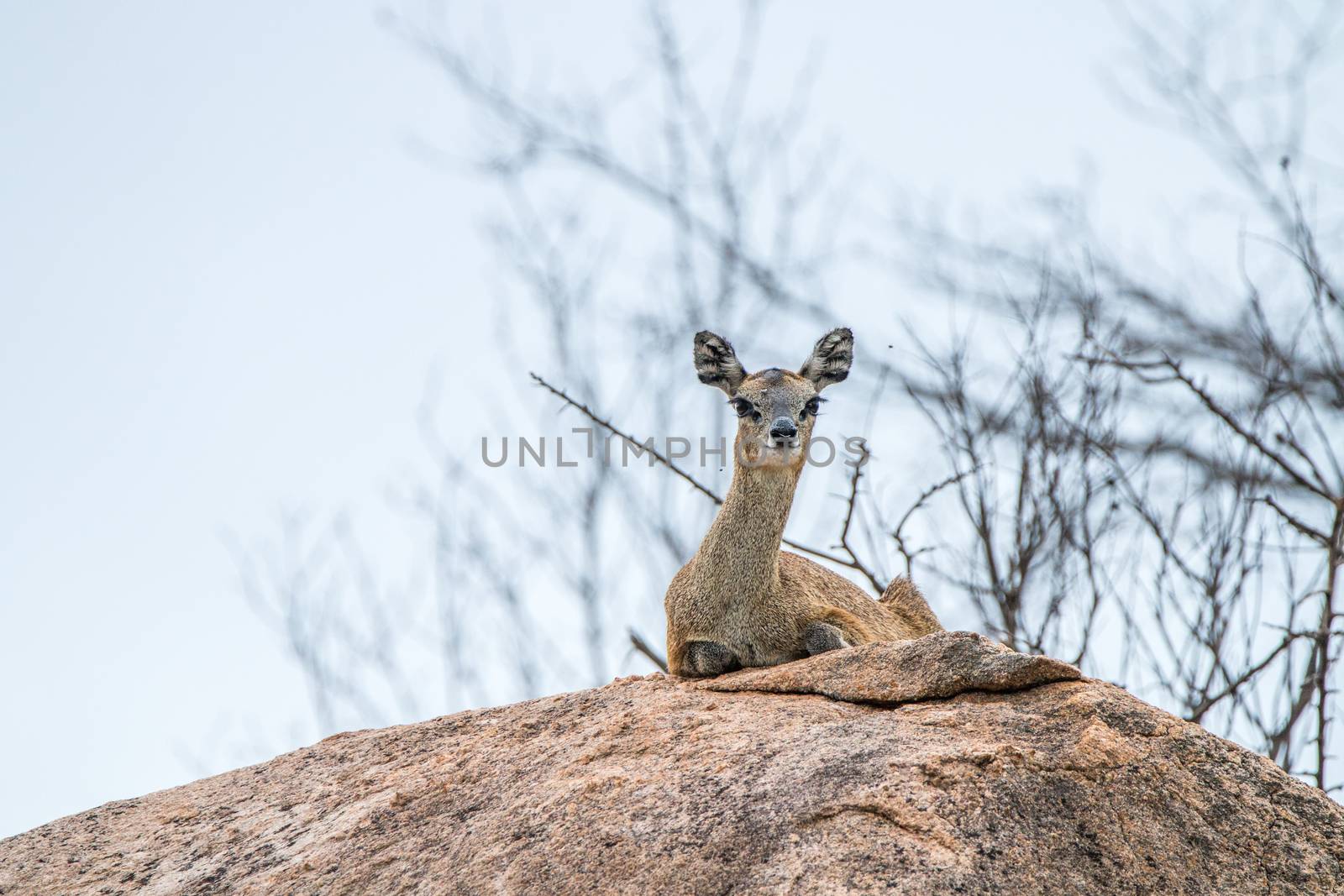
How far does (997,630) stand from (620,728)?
432cm

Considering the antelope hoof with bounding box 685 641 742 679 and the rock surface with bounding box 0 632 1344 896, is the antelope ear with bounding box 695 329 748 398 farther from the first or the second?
the rock surface with bounding box 0 632 1344 896

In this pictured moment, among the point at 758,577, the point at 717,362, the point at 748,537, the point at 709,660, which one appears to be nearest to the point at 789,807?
the point at 709,660

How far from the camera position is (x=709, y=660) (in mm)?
7555

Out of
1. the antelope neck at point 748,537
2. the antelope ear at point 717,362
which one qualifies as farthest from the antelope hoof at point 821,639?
the antelope ear at point 717,362

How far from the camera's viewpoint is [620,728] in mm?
6367

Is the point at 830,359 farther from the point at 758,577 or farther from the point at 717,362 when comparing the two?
the point at 758,577

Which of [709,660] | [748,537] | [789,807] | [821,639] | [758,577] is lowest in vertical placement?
[789,807]

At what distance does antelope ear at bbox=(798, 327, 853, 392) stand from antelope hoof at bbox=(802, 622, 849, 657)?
167cm

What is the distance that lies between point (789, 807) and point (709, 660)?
2.37 metres

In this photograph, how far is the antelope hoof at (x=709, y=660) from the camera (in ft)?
24.8

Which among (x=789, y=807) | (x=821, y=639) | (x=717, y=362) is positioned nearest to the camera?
(x=789, y=807)

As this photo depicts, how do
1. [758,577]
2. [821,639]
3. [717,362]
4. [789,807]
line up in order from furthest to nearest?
[717,362]
[758,577]
[821,639]
[789,807]

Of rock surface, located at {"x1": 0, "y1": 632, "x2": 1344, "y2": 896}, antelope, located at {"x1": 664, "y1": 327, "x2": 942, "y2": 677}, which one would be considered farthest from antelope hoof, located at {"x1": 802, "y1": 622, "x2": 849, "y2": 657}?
rock surface, located at {"x1": 0, "y1": 632, "x2": 1344, "y2": 896}

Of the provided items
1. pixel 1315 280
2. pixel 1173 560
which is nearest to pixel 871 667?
pixel 1173 560
